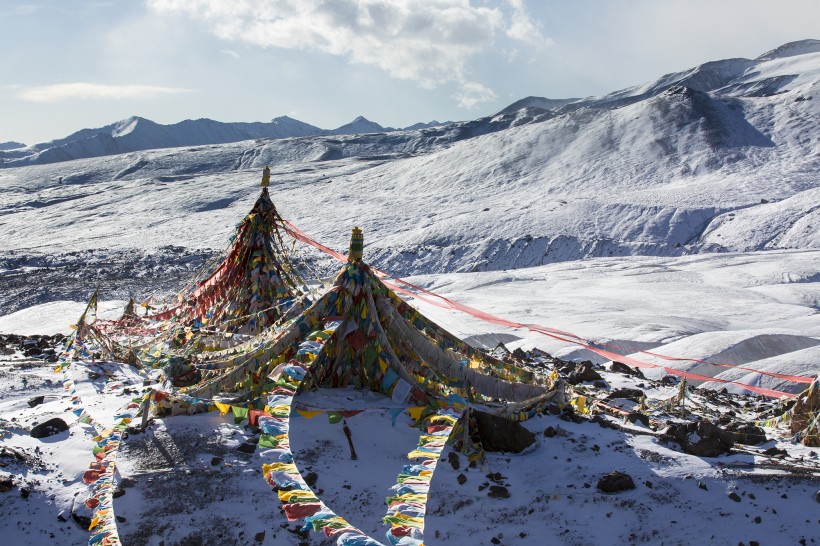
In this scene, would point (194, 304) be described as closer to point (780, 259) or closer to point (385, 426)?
point (385, 426)

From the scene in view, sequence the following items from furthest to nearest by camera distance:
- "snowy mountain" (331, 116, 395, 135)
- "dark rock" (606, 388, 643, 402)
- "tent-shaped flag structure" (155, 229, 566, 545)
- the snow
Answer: "snowy mountain" (331, 116, 395, 135)
"dark rock" (606, 388, 643, 402)
"tent-shaped flag structure" (155, 229, 566, 545)
the snow

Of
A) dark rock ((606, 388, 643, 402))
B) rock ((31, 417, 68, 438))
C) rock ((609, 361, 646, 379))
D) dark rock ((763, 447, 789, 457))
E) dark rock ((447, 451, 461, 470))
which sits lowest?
rock ((609, 361, 646, 379))

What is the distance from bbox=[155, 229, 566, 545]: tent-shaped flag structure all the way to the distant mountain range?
9031 cm

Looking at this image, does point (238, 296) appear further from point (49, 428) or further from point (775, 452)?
point (775, 452)

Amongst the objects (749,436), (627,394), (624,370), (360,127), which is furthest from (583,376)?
(360,127)

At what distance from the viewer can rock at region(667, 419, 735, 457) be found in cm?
510

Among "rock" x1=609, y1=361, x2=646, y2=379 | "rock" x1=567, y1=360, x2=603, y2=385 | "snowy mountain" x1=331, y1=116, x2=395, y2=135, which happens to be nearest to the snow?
"rock" x1=609, y1=361, x2=646, y2=379

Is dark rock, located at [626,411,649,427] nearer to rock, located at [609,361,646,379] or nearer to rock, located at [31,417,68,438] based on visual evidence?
rock, located at [609,361,646,379]

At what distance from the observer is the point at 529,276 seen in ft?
69.4

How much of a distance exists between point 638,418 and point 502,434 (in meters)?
1.80

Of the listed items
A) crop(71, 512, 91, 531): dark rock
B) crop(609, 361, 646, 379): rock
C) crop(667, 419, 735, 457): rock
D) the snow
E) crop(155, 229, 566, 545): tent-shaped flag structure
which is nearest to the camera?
crop(71, 512, 91, 531): dark rock

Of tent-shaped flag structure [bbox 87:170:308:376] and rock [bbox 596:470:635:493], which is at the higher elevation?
tent-shaped flag structure [bbox 87:170:308:376]

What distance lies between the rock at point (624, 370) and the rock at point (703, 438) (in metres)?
3.98

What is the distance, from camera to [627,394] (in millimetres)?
7797
